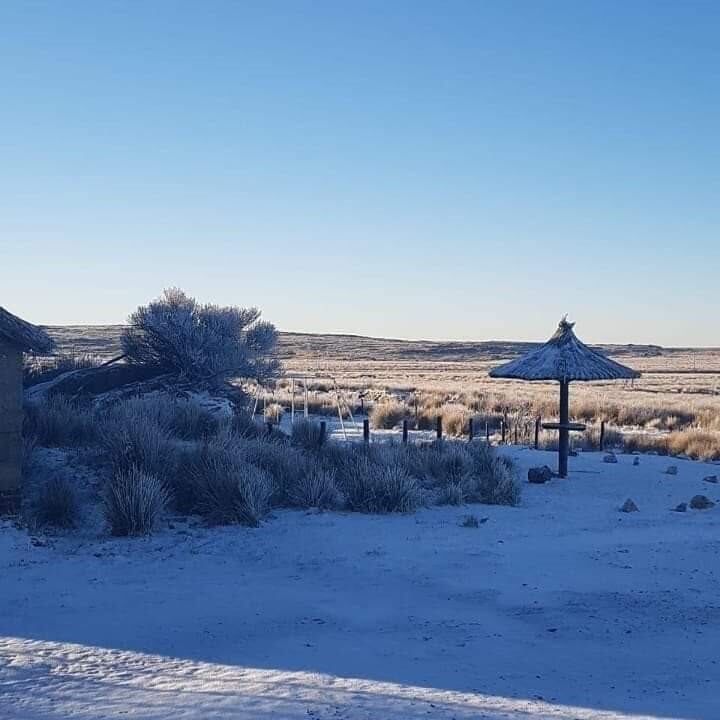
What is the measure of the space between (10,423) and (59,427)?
460 centimetres

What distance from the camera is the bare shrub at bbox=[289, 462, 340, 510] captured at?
13977 mm

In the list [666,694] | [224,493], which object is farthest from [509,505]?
[666,694]

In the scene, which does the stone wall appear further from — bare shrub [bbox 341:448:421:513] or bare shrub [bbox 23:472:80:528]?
bare shrub [bbox 341:448:421:513]

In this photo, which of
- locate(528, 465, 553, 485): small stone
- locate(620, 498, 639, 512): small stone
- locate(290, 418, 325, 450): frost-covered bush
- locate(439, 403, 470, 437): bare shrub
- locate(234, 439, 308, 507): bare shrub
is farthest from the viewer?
locate(439, 403, 470, 437): bare shrub

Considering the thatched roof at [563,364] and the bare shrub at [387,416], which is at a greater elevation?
the thatched roof at [563,364]

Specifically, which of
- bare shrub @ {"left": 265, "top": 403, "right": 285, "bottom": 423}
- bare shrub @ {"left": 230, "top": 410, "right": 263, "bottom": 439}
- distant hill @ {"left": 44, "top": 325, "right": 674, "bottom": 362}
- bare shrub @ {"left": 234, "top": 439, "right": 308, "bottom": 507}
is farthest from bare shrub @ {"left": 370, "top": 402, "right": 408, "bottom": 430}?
distant hill @ {"left": 44, "top": 325, "right": 674, "bottom": 362}

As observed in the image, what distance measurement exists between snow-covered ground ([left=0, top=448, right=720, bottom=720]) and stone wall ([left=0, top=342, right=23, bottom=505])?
1.20m

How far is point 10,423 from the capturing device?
43.1 ft

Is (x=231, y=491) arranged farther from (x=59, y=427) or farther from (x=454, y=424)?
(x=454, y=424)

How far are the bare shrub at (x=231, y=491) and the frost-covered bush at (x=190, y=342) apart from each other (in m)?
12.7

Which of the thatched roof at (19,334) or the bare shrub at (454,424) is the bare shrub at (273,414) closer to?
the bare shrub at (454,424)

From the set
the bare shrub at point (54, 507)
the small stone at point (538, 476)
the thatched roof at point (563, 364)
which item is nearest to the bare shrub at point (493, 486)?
the small stone at point (538, 476)

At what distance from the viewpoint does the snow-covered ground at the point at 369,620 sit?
23.6 feet

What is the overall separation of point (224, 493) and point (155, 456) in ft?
6.48
